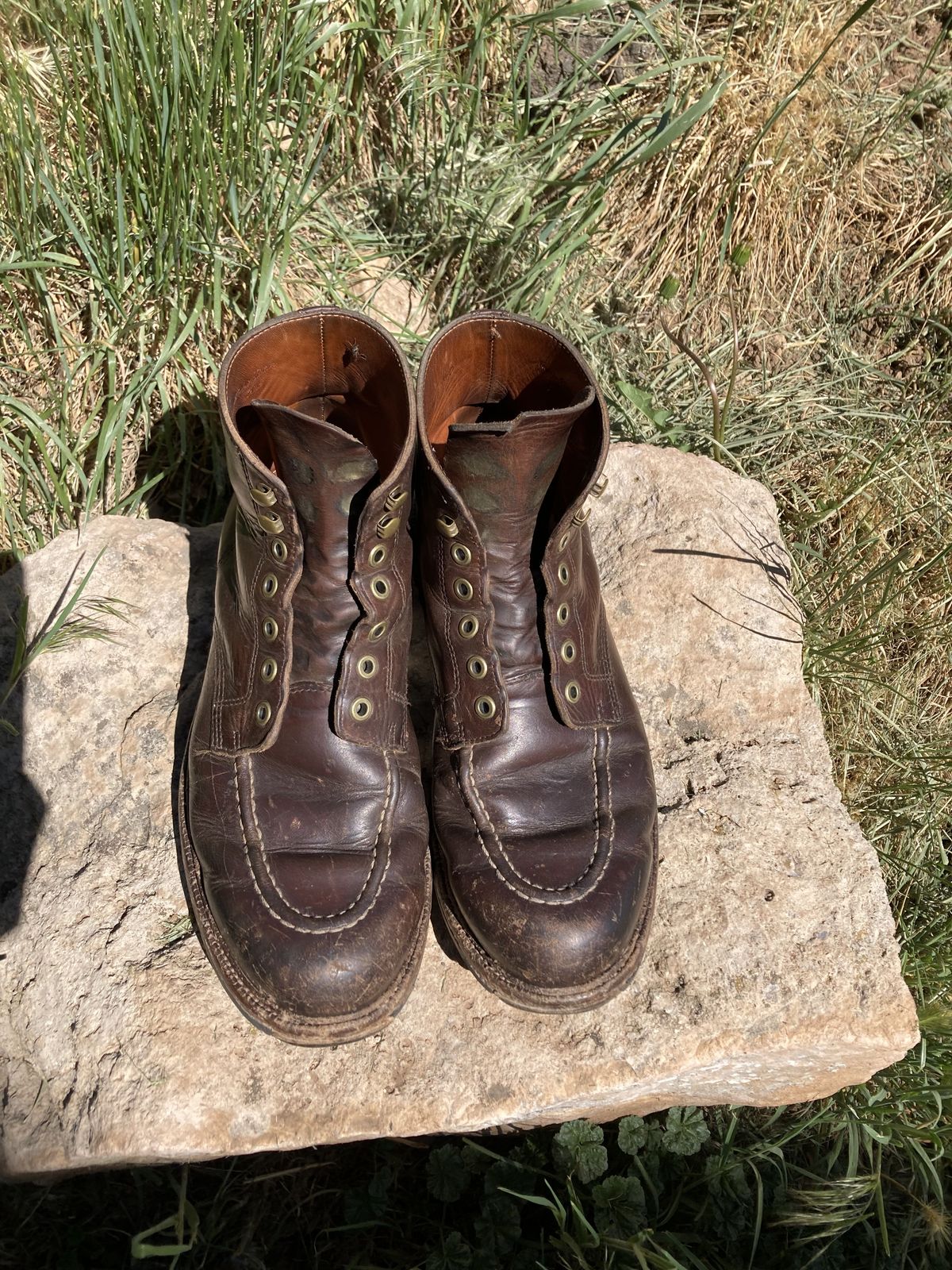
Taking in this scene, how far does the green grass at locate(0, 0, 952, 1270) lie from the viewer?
2.30 m

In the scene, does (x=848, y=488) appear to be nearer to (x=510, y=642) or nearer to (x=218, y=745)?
(x=510, y=642)

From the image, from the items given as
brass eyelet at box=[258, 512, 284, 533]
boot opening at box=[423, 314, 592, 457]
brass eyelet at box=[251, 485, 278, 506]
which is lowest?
brass eyelet at box=[258, 512, 284, 533]

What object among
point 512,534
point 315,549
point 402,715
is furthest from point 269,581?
point 512,534

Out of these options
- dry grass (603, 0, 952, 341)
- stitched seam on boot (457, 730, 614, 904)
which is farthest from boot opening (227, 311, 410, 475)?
dry grass (603, 0, 952, 341)

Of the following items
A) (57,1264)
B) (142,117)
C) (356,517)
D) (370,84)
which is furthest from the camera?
(370,84)

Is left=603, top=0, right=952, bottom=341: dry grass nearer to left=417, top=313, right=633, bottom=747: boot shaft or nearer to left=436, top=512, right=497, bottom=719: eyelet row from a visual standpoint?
left=417, top=313, right=633, bottom=747: boot shaft

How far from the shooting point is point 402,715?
2191 millimetres

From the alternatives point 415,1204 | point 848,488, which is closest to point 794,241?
point 848,488

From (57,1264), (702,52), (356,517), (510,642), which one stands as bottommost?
(57,1264)

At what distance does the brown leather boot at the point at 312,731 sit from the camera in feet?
6.32

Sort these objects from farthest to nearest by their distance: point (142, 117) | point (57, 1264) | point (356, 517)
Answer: point (142, 117) < point (57, 1264) < point (356, 517)

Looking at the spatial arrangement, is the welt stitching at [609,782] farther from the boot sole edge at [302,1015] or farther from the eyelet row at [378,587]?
the eyelet row at [378,587]

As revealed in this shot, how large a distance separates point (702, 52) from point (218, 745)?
2.88 meters

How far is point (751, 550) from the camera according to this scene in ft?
9.21
